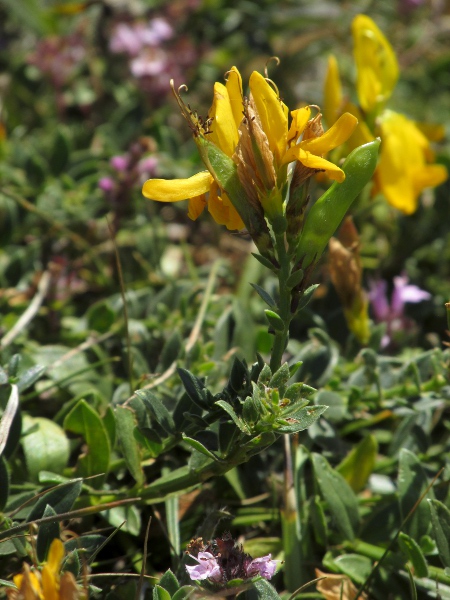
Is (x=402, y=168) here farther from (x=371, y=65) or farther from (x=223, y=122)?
(x=223, y=122)

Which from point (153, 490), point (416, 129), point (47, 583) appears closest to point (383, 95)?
point (416, 129)

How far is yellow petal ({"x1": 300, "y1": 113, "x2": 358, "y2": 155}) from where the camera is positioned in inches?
53.0

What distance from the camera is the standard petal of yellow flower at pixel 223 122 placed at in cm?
140

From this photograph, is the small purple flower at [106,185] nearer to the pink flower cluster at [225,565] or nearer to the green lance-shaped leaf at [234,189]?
the green lance-shaped leaf at [234,189]

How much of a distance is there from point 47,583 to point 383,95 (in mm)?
1902

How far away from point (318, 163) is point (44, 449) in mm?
1027

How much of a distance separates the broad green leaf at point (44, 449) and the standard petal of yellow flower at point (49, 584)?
23.7 inches

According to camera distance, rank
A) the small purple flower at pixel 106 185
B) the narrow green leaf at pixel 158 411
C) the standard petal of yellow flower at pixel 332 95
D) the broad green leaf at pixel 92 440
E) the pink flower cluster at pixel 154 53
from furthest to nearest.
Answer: the pink flower cluster at pixel 154 53 → the small purple flower at pixel 106 185 → the standard petal of yellow flower at pixel 332 95 → the broad green leaf at pixel 92 440 → the narrow green leaf at pixel 158 411

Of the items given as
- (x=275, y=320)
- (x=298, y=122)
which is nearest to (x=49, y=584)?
(x=275, y=320)

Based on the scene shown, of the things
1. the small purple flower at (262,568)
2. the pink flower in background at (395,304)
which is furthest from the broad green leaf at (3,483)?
the pink flower in background at (395,304)

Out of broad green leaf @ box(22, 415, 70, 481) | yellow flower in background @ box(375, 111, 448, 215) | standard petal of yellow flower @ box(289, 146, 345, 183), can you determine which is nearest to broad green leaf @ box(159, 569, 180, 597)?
broad green leaf @ box(22, 415, 70, 481)

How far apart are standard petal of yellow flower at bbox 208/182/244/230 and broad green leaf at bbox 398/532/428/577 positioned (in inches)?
32.5

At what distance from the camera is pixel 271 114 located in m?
1.35

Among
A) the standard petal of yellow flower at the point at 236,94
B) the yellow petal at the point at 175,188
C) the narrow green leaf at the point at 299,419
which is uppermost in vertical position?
the standard petal of yellow flower at the point at 236,94
